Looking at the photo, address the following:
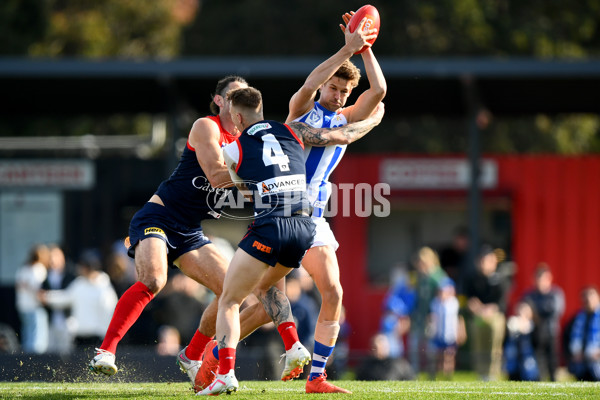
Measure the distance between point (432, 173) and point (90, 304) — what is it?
781 cm

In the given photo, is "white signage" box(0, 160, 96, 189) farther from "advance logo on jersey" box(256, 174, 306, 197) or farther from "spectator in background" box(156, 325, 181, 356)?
"advance logo on jersey" box(256, 174, 306, 197)

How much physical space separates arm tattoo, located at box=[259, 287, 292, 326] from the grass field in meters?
0.56

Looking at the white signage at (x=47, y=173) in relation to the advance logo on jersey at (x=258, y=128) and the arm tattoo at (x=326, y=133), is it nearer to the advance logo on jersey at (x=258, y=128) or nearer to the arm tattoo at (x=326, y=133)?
the arm tattoo at (x=326, y=133)

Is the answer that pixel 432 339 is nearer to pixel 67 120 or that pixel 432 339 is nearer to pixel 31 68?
pixel 31 68

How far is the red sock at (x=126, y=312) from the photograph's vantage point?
709 cm

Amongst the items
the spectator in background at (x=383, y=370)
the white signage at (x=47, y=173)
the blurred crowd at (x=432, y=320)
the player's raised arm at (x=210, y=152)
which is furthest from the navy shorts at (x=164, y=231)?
the white signage at (x=47, y=173)

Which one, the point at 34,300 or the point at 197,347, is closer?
the point at 197,347

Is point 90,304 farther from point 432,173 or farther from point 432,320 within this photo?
point 432,173

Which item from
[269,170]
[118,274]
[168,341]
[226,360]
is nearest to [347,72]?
[269,170]

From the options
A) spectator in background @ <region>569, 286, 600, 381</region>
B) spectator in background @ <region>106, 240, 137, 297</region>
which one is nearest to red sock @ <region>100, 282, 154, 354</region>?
spectator in background @ <region>106, 240, 137, 297</region>

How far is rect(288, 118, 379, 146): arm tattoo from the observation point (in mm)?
7188

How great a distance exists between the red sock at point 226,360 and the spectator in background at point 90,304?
6.57m

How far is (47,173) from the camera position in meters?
18.1

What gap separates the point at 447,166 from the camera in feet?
60.6
